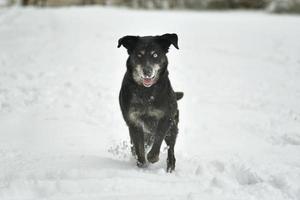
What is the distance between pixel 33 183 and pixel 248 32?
13.8 m

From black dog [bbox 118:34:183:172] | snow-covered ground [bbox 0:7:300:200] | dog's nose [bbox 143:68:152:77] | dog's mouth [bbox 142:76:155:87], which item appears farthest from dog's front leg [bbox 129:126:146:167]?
dog's nose [bbox 143:68:152:77]

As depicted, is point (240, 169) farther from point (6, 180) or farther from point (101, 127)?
point (101, 127)

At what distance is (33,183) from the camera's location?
5215 mm

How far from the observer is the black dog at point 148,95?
229 inches

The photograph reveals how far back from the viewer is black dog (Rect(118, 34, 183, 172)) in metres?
5.82

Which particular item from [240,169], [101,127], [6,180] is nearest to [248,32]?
[101,127]

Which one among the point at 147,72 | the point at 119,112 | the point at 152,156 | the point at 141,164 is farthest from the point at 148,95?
the point at 119,112

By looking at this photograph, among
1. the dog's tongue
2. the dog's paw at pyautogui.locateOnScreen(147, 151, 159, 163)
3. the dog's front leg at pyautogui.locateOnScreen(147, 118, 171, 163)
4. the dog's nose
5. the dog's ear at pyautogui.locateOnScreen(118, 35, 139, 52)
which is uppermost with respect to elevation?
the dog's ear at pyautogui.locateOnScreen(118, 35, 139, 52)

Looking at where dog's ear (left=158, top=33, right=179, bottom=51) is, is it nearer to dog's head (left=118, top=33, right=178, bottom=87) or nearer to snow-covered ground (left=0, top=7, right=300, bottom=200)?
dog's head (left=118, top=33, right=178, bottom=87)

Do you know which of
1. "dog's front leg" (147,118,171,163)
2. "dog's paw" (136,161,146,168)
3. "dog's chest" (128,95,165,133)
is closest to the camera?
"dog's chest" (128,95,165,133)

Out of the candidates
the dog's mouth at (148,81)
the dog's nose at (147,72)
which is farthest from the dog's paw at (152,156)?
the dog's nose at (147,72)

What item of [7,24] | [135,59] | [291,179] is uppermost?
[135,59]

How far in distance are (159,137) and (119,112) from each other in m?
3.96

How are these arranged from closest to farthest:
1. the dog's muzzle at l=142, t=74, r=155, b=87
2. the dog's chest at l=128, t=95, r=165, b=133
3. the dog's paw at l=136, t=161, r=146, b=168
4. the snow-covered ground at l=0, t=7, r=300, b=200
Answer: the snow-covered ground at l=0, t=7, r=300, b=200
the dog's muzzle at l=142, t=74, r=155, b=87
the dog's chest at l=128, t=95, r=165, b=133
the dog's paw at l=136, t=161, r=146, b=168
